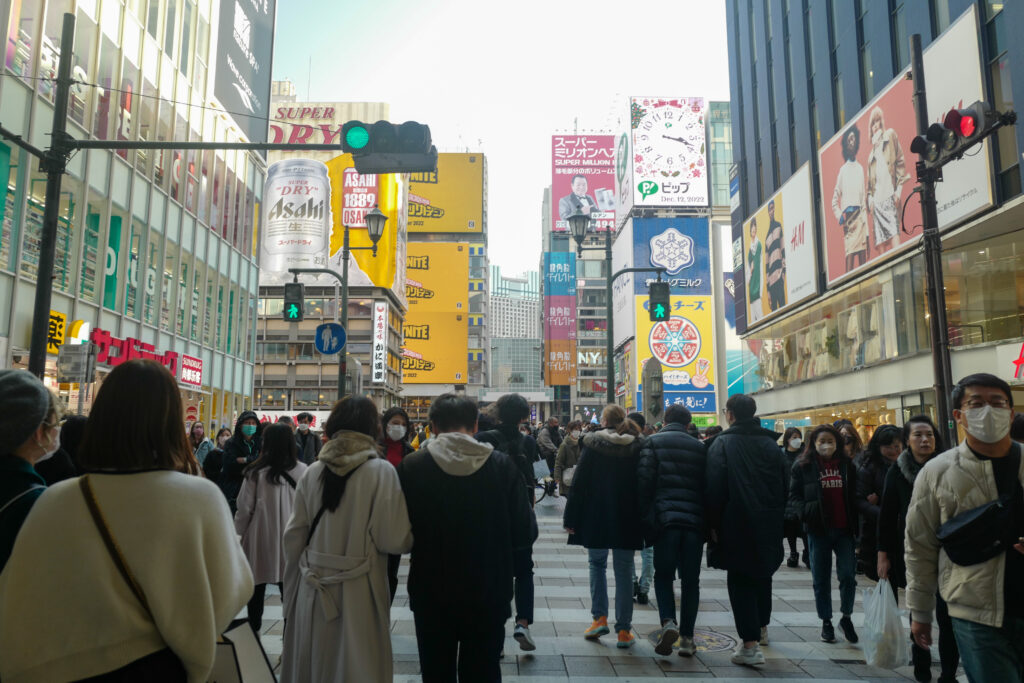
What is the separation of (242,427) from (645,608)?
5.52 m

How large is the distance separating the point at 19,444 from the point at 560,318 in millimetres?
109861

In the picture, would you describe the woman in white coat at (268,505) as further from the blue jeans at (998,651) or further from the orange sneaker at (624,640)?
the blue jeans at (998,651)

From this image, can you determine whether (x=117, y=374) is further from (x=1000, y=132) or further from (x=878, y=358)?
(x=878, y=358)

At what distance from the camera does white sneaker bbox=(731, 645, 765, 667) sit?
5.77 metres

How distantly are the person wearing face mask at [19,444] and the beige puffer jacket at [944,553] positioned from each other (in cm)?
363

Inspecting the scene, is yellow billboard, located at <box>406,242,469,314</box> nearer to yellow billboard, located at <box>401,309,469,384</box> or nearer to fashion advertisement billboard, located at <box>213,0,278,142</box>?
yellow billboard, located at <box>401,309,469,384</box>

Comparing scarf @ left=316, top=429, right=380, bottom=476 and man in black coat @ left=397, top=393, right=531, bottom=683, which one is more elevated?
scarf @ left=316, top=429, right=380, bottom=476

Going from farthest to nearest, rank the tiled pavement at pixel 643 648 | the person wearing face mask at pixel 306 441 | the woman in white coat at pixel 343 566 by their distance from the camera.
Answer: the person wearing face mask at pixel 306 441 → the tiled pavement at pixel 643 648 → the woman in white coat at pixel 343 566

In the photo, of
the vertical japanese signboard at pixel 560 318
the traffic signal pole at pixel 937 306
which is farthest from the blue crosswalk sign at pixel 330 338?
the vertical japanese signboard at pixel 560 318

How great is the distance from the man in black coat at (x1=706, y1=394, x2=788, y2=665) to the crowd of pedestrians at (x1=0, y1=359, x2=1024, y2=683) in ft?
0.06

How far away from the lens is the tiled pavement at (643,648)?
220 inches

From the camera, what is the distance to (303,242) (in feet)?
173

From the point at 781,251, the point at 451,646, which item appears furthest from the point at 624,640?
the point at 781,251

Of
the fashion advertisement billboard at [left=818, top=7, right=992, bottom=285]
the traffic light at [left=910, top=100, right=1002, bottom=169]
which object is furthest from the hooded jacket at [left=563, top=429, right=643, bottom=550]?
the fashion advertisement billboard at [left=818, top=7, right=992, bottom=285]
